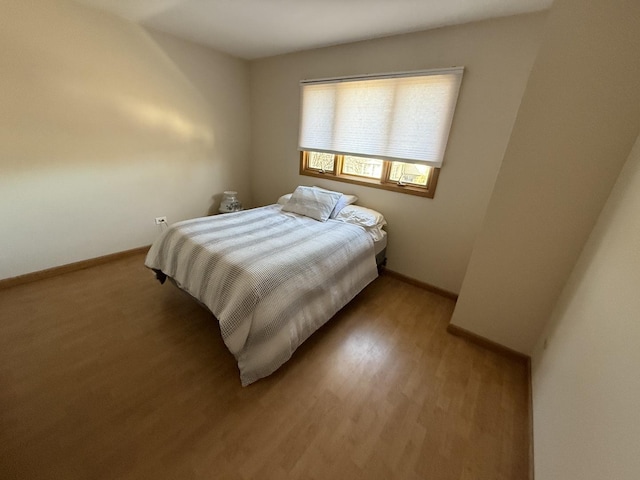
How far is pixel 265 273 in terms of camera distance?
4.94 ft

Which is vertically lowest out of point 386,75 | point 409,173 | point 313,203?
point 313,203

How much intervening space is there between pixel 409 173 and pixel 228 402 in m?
2.40

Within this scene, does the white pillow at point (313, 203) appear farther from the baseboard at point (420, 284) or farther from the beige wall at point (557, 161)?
the beige wall at point (557, 161)

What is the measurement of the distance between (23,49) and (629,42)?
3770 millimetres

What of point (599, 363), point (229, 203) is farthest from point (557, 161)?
point (229, 203)

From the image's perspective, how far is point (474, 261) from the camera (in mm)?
1821

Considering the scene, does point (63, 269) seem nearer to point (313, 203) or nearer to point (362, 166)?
point (313, 203)

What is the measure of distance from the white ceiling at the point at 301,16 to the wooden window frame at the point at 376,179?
1102 millimetres

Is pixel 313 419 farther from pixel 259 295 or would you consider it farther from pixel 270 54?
pixel 270 54

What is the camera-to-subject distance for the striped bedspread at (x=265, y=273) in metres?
1.44

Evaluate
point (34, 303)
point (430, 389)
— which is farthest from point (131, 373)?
point (430, 389)

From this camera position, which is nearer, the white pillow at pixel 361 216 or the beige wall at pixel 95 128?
the beige wall at pixel 95 128

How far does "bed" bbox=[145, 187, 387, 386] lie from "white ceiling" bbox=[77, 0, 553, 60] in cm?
160

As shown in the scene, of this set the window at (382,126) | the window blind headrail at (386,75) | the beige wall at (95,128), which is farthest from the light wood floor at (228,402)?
the window blind headrail at (386,75)
